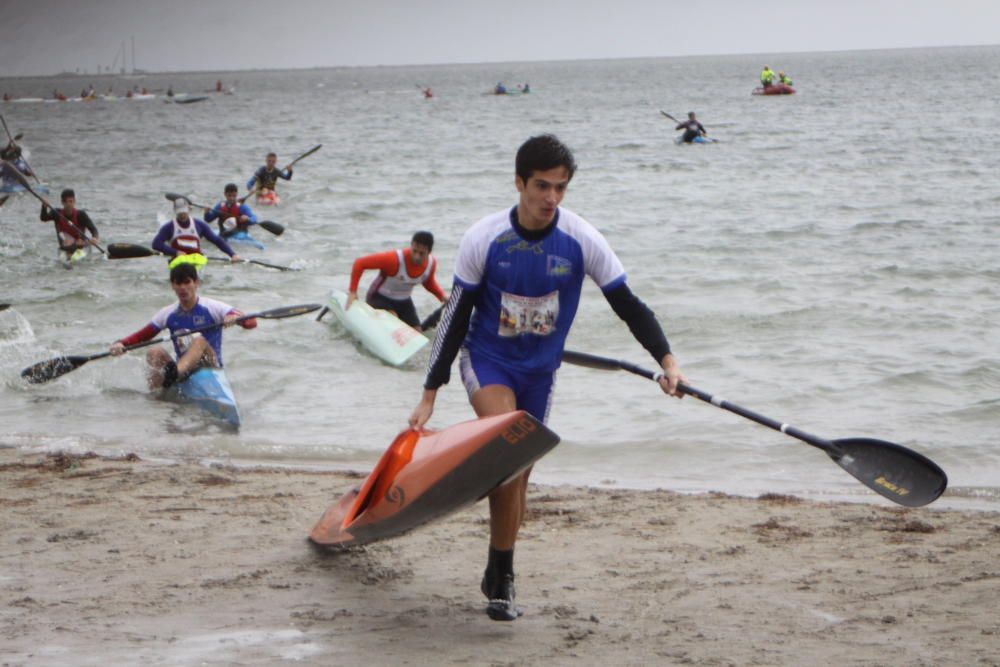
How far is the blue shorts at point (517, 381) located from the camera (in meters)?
4.21

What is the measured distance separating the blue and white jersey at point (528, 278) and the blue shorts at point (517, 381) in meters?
0.03

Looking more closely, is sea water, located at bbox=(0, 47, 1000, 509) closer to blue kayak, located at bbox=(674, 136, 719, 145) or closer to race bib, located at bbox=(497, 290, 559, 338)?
blue kayak, located at bbox=(674, 136, 719, 145)

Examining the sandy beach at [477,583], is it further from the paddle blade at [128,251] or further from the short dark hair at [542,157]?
the paddle blade at [128,251]

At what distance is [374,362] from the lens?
11.1 meters

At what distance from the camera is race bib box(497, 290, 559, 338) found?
4129 millimetres

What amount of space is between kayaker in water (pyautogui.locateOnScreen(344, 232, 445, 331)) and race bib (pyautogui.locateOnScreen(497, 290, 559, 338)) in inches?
262

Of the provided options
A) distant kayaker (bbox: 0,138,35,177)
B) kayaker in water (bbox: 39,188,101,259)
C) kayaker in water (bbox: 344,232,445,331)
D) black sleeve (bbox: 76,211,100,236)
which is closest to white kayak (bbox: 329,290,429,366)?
kayaker in water (bbox: 344,232,445,331)

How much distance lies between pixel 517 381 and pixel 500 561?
676 millimetres

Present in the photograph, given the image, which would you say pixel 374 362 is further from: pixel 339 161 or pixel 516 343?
pixel 339 161

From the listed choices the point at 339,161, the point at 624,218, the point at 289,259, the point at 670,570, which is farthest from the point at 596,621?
the point at 339,161

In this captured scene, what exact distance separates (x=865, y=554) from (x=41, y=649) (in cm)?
342

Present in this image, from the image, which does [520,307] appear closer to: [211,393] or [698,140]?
[211,393]

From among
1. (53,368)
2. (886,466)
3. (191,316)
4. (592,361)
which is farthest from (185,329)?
(886,466)

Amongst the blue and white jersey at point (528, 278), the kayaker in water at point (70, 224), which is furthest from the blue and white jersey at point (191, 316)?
the kayaker in water at point (70, 224)
